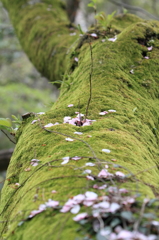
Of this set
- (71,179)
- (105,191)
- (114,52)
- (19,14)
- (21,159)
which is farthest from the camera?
(19,14)

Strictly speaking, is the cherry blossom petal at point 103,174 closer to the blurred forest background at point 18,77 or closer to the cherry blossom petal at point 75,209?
the cherry blossom petal at point 75,209

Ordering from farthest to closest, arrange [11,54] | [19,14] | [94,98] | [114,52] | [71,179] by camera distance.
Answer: [11,54] → [19,14] → [114,52] → [94,98] → [71,179]

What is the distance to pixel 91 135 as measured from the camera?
175 centimetres

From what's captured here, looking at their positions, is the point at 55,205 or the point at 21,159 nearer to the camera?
the point at 55,205

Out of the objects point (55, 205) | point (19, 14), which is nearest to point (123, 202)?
point (55, 205)

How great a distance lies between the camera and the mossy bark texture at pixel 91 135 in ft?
4.00

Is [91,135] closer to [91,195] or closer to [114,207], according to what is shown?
[91,195]

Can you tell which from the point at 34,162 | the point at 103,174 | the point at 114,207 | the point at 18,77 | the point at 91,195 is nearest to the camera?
the point at 114,207

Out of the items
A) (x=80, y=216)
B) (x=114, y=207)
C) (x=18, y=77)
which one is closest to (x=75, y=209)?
(x=80, y=216)

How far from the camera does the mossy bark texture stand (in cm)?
122

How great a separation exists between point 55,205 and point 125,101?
4.53 feet

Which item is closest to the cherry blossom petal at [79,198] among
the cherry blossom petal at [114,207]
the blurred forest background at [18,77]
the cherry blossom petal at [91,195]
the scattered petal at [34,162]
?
the cherry blossom petal at [91,195]

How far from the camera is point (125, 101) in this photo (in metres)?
2.30

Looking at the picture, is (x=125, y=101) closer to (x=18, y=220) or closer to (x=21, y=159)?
(x=21, y=159)
